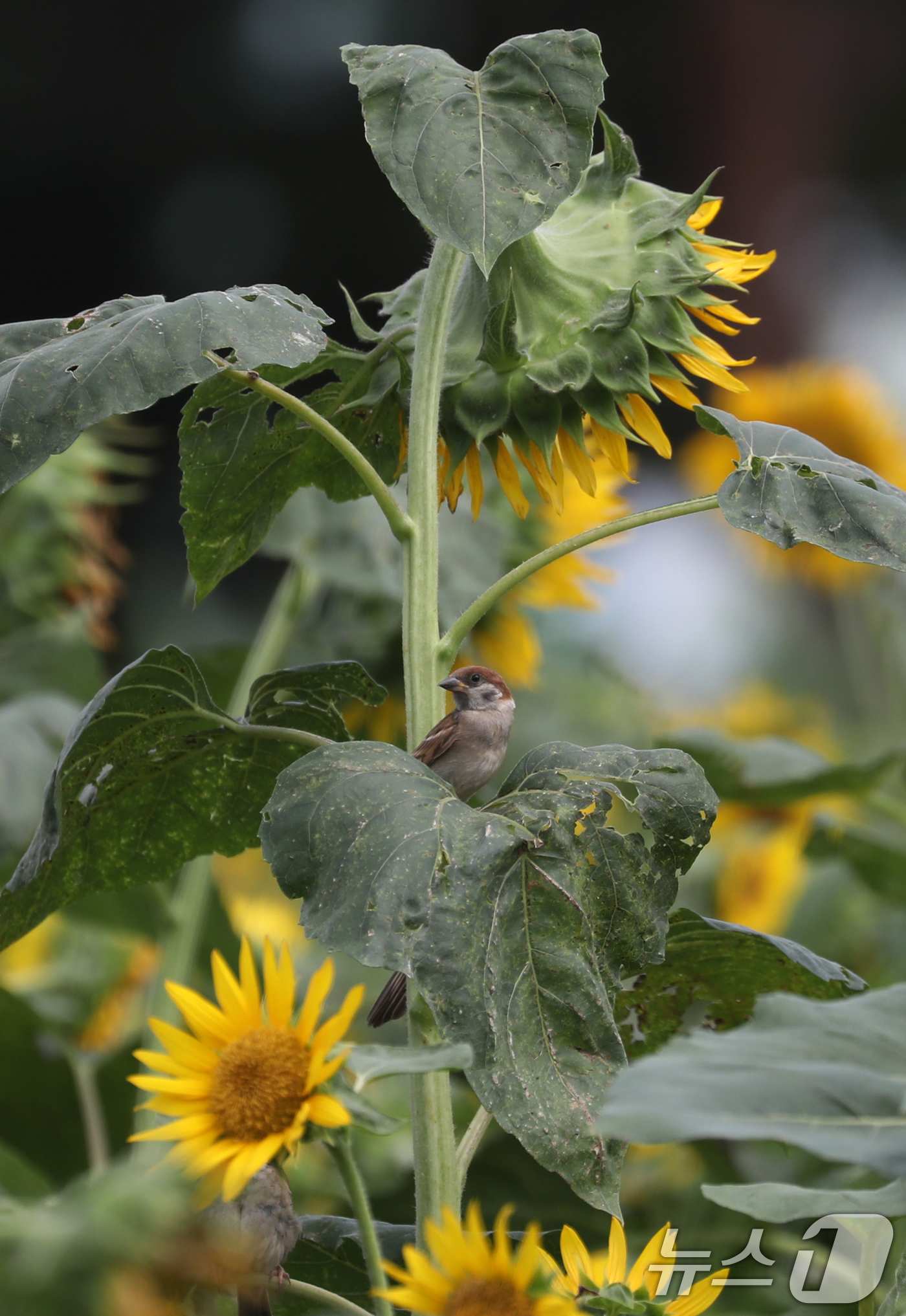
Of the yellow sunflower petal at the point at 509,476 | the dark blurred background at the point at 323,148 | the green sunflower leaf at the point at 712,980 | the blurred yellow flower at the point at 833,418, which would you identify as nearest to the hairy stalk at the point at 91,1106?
the green sunflower leaf at the point at 712,980

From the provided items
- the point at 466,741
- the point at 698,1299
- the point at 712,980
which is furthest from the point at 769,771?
the point at 698,1299

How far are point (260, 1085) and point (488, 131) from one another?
1.50ft

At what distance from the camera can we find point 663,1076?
1.25 feet

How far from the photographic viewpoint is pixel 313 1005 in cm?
46

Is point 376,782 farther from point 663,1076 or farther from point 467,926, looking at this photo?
point 663,1076

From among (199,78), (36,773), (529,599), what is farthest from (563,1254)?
(199,78)

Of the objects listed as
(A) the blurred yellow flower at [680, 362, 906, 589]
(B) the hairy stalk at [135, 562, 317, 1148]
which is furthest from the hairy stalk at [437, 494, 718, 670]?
(A) the blurred yellow flower at [680, 362, 906, 589]

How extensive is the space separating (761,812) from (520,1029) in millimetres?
1626

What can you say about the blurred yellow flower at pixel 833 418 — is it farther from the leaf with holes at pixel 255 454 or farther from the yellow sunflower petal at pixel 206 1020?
the yellow sunflower petal at pixel 206 1020

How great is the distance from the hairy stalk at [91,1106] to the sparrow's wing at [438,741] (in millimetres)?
555

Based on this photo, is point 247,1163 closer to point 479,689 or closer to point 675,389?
point 675,389

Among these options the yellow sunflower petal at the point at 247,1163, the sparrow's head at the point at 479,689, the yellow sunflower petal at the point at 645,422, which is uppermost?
the yellow sunflower petal at the point at 645,422

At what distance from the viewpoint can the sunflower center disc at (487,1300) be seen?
1.34 feet

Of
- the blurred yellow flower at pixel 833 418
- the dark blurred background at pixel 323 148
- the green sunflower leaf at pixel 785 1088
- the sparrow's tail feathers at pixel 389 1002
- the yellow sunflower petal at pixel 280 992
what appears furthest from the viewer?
the dark blurred background at pixel 323 148
